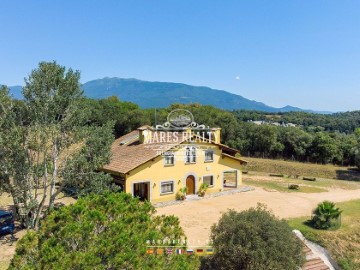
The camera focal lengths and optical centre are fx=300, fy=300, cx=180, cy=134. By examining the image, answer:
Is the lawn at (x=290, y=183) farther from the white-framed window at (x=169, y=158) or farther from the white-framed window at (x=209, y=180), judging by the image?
the white-framed window at (x=169, y=158)

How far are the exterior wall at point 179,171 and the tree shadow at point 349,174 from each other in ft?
66.8

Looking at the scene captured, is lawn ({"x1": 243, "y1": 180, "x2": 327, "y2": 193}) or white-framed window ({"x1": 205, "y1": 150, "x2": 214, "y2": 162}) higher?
white-framed window ({"x1": 205, "y1": 150, "x2": 214, "y2": 162})

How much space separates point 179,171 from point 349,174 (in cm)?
2992

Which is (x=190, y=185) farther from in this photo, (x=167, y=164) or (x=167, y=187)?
(x=167, y=164)

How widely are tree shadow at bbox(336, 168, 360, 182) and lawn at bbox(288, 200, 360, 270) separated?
21.4 m

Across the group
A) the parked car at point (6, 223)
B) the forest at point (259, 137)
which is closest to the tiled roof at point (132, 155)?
the parked car at point (6, 223)

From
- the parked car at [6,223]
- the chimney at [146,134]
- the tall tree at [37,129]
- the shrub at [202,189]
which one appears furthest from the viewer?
the chimney at [146,134]

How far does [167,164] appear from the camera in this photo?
26.5 metres

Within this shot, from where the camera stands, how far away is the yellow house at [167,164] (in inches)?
995

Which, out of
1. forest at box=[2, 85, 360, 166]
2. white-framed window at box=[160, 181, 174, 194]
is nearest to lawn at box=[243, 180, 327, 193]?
white-framed window at box=[160, 181, 174, 194]

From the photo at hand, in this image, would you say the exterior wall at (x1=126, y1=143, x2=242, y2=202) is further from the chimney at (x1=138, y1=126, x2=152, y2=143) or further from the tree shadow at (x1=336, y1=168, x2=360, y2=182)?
the tree shadow at (x1=336, y1=168, x2=360, y2=182)

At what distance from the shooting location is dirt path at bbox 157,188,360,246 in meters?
20.5

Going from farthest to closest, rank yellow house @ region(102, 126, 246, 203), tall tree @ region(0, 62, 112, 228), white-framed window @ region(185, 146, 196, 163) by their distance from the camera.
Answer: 1. white-framed window @ region(185, 146, 196, 163)
2. yellow house @ region(102, 126, 246, 203)
3. tall tree @ region(0, 62, 112, 228)

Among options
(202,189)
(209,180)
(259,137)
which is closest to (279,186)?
(209,180)
